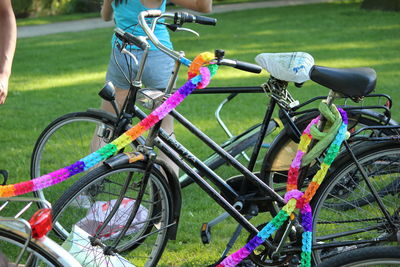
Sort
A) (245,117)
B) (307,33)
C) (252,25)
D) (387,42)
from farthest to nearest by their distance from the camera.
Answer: (252,25) < (307,33) < (387,42) < (245,117)

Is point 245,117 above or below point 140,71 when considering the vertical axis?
below

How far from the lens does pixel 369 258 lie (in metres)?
2.43

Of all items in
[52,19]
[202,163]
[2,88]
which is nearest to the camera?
[2,88]

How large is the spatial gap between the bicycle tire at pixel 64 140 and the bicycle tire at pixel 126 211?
1.00 ft

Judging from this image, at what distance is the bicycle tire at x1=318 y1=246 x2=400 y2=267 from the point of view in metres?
2.40

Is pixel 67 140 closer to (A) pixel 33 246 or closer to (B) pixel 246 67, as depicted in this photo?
(B) pixel 246 67

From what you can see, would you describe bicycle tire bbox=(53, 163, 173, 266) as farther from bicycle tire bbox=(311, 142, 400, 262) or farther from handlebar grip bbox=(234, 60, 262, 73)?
bicycle tire bbox=(311, 142, 400, 262)

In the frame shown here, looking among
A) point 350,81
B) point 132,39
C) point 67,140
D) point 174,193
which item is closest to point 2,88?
point 132,39

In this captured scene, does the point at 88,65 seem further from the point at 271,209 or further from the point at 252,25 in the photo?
the point at 271,209

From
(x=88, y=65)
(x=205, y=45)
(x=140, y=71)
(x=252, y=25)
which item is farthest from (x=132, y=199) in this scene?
A: (x=252, y=25)

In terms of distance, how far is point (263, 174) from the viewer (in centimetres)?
360

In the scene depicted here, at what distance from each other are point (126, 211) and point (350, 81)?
1319 mm

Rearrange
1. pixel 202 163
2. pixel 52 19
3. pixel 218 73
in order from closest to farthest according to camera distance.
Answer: pixel 202 163 → pixel 218 73 → pixel 52 19

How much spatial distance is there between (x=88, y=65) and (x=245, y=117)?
14.5 feet
